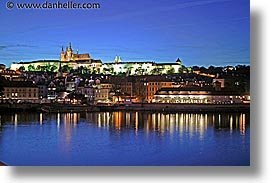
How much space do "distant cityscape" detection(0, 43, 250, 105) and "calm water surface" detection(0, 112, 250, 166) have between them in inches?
5.7

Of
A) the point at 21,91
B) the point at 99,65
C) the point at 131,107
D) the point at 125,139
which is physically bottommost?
the point at 125,139

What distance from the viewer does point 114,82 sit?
438 centimetres

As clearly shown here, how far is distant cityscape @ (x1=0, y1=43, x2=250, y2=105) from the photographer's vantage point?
13.8ft

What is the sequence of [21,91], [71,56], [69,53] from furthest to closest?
[21,91], [69,53], [71,56]

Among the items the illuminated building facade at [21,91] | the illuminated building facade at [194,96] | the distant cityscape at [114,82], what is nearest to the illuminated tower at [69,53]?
the distant cityscape at [114,82]

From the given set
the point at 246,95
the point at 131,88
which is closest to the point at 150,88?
the point at 131,88

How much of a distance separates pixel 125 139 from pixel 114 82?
0.52m

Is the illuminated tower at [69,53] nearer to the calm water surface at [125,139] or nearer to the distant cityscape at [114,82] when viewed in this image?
the distant cityscape at [114,82]

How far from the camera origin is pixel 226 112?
14.0ft

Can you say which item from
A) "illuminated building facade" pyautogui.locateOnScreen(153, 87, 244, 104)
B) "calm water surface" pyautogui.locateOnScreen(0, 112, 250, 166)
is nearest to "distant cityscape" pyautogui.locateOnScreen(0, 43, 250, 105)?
"illuminated building facade" pyautogui.locateOnScreen(153, 87, 244, 104)

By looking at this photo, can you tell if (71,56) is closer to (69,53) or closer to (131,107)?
(69,53)

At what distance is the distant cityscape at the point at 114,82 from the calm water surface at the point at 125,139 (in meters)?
0.14

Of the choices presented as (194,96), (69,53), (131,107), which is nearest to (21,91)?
(69,53)

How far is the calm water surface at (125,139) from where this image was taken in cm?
399
